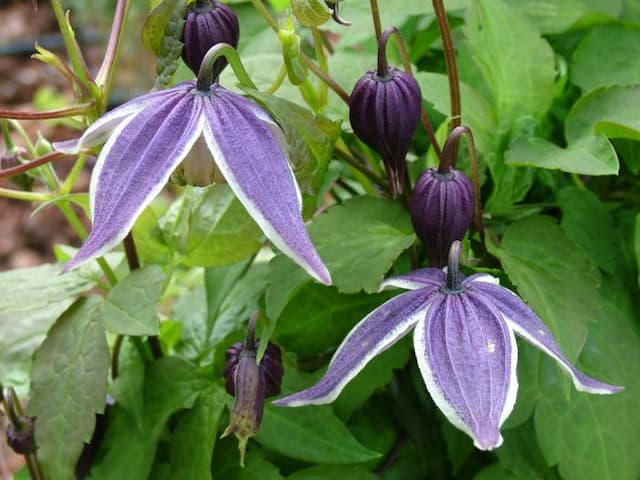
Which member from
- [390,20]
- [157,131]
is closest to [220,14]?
[157,131]

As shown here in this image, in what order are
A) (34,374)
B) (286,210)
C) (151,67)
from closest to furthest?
(286,210), (34,374), (151,67)

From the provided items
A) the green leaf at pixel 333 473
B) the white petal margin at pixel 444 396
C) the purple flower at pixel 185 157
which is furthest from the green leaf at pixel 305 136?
the green leaf at pixel 333 473

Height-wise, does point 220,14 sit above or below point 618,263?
above

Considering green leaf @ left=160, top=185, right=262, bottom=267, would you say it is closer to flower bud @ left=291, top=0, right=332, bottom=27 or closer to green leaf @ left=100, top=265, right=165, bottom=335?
green leaf @ left=100, top=265, right=165, bottom=335

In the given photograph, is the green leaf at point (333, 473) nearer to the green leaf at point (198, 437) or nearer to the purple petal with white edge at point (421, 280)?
the green leaf at point (198, 437)

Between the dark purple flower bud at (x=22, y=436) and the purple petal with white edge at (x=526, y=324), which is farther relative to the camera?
the dark purple flower bud at (x=22, y=436)

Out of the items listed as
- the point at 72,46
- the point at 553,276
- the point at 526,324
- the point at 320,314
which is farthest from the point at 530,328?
the point at 72,46

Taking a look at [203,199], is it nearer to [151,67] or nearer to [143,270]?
[143,270]

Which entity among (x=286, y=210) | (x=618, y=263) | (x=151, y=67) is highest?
(x=286, y=210)
